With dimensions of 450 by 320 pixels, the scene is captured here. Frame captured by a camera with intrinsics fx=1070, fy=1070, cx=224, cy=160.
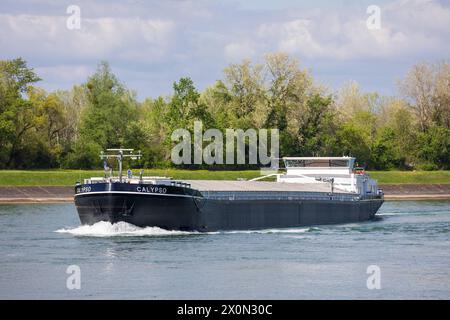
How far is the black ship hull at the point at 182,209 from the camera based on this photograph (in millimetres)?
61469

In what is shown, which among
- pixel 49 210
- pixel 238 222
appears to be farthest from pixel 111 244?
pixel 49 210

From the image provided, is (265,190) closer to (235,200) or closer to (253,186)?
(253,186)

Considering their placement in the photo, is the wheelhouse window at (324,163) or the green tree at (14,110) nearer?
the wheelhouse window at (324,163)

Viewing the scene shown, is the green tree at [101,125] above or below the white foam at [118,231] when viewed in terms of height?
above

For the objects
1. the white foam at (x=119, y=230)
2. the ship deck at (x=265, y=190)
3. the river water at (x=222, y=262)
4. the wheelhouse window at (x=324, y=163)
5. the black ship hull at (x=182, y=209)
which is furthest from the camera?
the wheelhouse window at (x=324, y=163)

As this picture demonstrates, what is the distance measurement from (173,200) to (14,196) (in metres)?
48.6

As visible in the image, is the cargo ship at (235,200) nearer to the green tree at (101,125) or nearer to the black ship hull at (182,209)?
the black ship hull at (182,209)

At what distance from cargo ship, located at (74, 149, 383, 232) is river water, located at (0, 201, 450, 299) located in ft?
3.83

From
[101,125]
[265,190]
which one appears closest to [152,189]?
[265,190]

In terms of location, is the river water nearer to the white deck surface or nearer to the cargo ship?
the cargo ship

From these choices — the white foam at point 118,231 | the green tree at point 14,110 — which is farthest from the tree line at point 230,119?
the white foam at point 118,231

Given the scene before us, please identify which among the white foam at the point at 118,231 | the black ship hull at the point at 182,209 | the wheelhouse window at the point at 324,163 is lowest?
the white foam at the point at 118,231

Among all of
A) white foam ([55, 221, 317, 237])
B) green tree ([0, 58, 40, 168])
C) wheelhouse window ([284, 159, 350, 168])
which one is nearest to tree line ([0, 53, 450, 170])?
green tree ([0, 58, 40, 168])
